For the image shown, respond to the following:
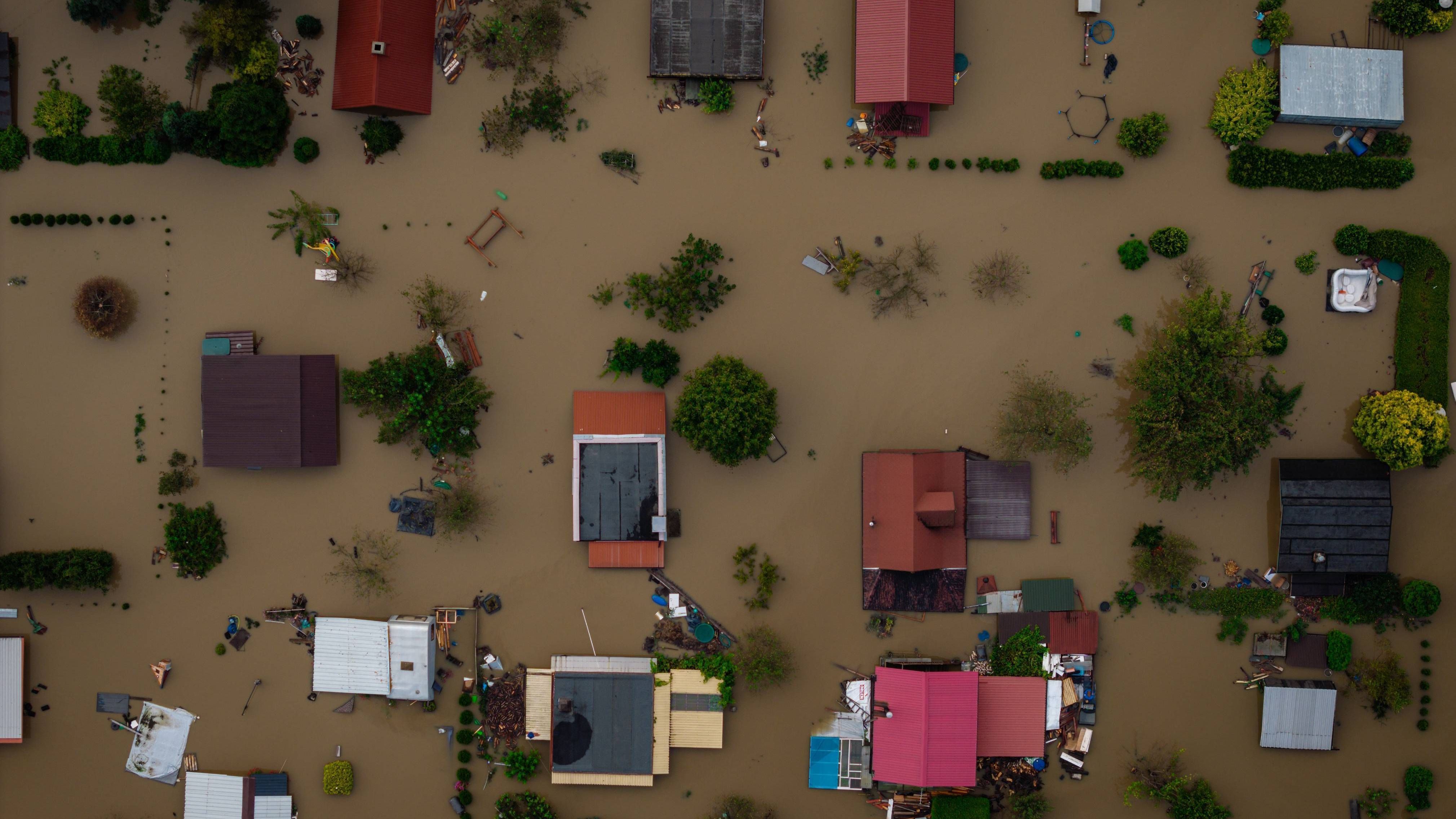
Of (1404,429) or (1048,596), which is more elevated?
(1404,429)

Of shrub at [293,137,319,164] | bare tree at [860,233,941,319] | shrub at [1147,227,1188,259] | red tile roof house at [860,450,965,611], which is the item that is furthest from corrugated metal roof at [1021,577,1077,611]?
shrub at [293,137,319,164]

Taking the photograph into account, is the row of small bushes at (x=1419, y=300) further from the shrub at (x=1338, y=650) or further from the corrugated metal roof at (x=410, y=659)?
the corrugated metal roof at (x=410, y=659)

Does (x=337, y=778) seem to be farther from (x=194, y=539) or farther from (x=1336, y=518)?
(x=1336, y=518)

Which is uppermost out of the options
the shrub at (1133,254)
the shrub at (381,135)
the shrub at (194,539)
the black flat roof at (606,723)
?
the shrub at (381,135)

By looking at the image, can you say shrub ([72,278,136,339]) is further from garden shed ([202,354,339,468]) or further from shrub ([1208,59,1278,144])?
shrub ([1208,59,1278,144])

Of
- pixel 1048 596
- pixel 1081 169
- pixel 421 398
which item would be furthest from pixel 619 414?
pixel 1081 169

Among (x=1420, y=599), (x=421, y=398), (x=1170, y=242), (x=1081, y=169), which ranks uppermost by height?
(x=1081, y=169)

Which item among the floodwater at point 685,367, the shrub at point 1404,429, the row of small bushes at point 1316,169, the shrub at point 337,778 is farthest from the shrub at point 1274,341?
the shrub at point 337,778

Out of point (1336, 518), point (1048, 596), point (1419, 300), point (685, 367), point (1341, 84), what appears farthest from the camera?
point (685, 367)
